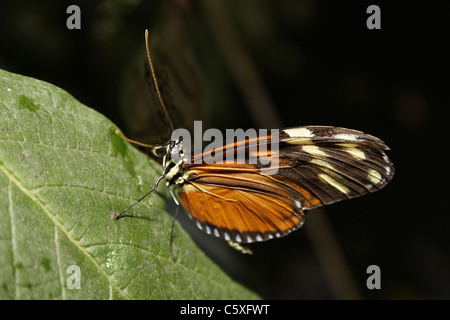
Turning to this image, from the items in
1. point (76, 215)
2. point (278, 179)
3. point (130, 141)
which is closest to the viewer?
point (76, 215)

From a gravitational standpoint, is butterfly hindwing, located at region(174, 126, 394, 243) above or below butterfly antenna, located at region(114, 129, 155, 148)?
below

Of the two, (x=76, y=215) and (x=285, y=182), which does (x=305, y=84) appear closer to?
(x=285, y=182)

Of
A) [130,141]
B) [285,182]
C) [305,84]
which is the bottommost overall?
[285,182]

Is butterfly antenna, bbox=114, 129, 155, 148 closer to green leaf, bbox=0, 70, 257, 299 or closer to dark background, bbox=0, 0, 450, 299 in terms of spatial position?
green leaf, bbox=0, 70, 257, 299

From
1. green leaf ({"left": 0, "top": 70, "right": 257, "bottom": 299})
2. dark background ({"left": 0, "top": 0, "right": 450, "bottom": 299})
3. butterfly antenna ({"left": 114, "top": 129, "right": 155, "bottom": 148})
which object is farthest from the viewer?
dark background ({"left": 0, "top": 0, "right": 450, "bottom": 299})

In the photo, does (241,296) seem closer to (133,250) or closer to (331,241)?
(133,250)

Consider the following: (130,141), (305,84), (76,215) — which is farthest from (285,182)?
(305,84)

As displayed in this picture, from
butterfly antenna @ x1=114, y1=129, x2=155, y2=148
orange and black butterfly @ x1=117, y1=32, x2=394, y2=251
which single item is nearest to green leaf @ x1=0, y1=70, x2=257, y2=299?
butterfly antenna @ x1=114, y1=129, x2=155, y2=148
